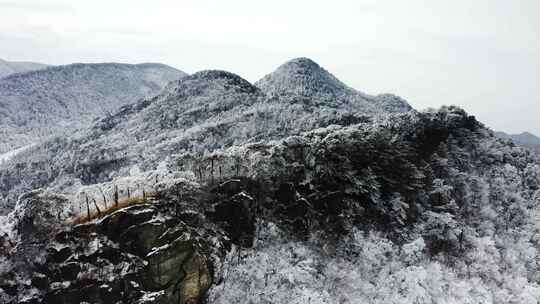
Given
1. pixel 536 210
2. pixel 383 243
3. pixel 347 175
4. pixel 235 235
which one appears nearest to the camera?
pixel 235 235

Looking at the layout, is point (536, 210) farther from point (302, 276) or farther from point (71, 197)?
point (71, 197)

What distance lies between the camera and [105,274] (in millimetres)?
52750

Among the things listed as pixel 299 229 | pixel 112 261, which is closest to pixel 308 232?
pixel 299 229

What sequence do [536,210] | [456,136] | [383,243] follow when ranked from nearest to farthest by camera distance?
[383,243]
[536,210]
[456,136]

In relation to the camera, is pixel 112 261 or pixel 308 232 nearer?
pixel 112 261

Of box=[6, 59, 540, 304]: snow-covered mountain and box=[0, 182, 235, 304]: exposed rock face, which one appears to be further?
box=[6, 59, 540, 304]: snow-covered mountain

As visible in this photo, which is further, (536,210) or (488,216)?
(536,210)

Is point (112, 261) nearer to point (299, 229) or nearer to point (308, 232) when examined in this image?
point (299, 229)

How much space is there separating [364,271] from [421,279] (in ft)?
28.3

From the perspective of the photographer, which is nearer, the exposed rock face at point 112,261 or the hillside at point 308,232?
the exposed rock face at point 112,261

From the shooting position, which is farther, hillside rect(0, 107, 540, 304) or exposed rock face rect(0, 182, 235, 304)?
hillside rect(0, 107, 540, 304)

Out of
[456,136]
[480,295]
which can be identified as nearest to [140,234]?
[480,295]

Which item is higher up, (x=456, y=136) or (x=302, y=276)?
(x=456, y=136)

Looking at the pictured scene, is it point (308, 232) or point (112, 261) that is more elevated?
point (112, 261)
